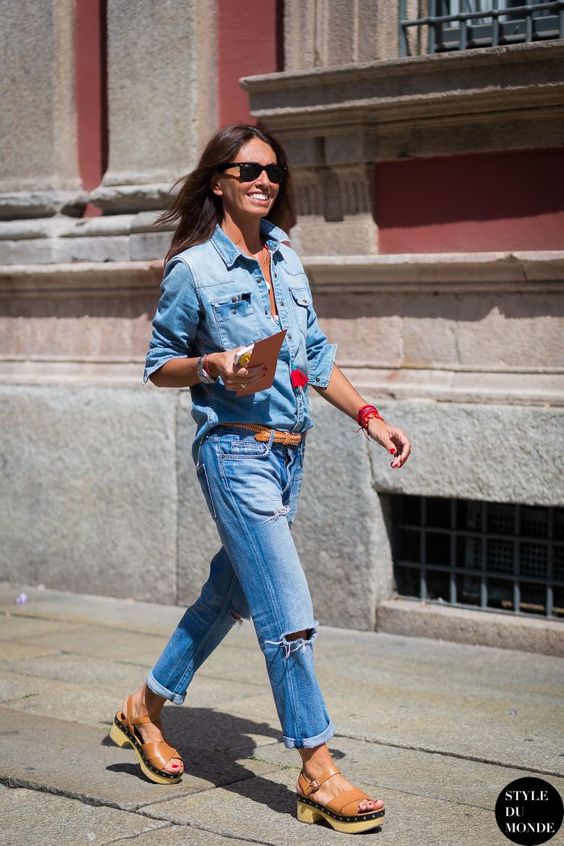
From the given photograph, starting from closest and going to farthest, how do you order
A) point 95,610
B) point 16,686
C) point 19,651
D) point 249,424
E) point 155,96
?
point 249,424, point 16,686, point 19,651, point 95,610, point 155,96

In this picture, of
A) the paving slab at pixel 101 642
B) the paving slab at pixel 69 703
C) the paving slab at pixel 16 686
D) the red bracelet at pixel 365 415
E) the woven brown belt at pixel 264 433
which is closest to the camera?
the woven brown belt at pixel 264 433

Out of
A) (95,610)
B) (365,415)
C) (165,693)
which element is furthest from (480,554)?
(165,693)

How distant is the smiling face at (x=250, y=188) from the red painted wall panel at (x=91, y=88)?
423cm

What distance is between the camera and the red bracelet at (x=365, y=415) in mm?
4309

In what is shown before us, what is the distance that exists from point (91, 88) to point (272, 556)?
5.10m

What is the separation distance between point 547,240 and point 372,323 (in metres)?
0.98

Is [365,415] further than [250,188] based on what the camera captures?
Yes

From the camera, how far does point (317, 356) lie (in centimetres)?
443

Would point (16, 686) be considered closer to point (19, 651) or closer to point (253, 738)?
point (19, 651)

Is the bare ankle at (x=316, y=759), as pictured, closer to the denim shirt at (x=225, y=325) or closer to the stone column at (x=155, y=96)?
the denim shirt at (x=225, y=325)

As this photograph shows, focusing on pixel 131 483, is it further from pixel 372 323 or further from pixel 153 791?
pixel 153 791

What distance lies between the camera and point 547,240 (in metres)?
6.40

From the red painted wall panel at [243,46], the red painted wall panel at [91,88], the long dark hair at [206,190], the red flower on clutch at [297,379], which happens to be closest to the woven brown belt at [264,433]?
the red flower on clutch at [297,379]

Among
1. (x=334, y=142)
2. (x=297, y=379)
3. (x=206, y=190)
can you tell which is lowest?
(x=297, y=379)
